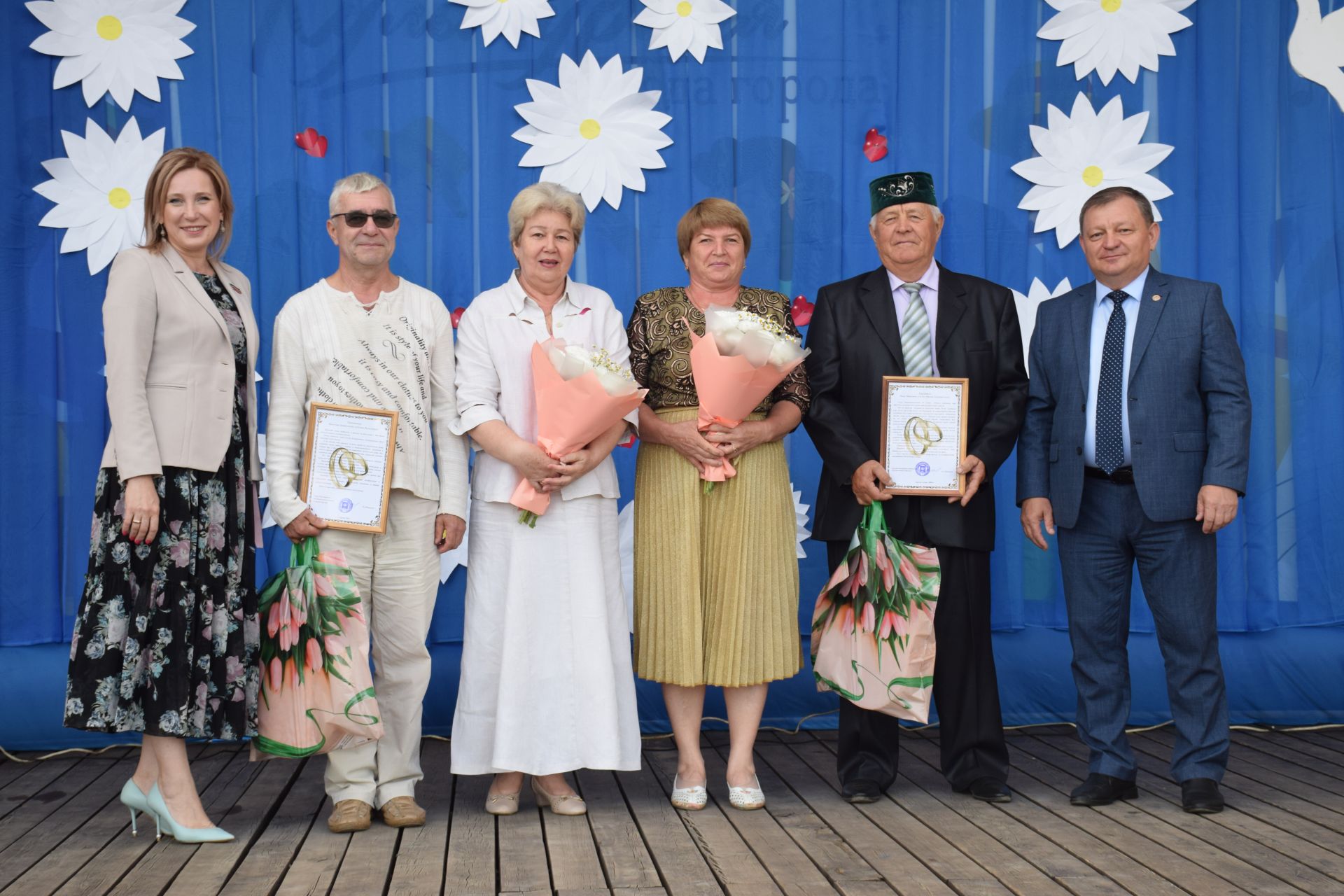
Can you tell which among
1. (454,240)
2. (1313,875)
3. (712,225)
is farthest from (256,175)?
(1313,875)

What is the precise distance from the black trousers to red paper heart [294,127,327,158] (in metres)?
2.20

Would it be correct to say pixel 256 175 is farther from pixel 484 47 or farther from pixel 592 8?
pixel 592 8

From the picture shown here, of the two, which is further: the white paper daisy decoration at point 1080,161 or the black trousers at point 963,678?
the white paper daisy decoration at point 1080,161

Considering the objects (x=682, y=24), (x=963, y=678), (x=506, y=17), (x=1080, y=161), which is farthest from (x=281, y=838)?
(x=1080, y=161)

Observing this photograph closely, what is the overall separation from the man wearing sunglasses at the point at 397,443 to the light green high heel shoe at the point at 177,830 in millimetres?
260

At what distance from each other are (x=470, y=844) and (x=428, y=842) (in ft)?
0.35

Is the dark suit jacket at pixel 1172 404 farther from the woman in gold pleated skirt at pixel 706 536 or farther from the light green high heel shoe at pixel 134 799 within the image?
the light green high heel shoe at pixel 134 799

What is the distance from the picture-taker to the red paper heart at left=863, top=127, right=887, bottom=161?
417 centimetres

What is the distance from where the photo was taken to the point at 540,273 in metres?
3.03

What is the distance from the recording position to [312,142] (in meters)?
3.98

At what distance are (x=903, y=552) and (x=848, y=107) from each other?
71.8 inches

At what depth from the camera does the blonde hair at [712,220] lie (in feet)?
10.1

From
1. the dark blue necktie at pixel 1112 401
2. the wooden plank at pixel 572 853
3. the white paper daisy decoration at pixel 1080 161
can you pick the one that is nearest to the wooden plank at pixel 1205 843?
the dark blue necktie at pixel 1112 401

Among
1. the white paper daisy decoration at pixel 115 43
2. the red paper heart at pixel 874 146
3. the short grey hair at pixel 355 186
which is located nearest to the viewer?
the short grey hair at pixel 355 186
